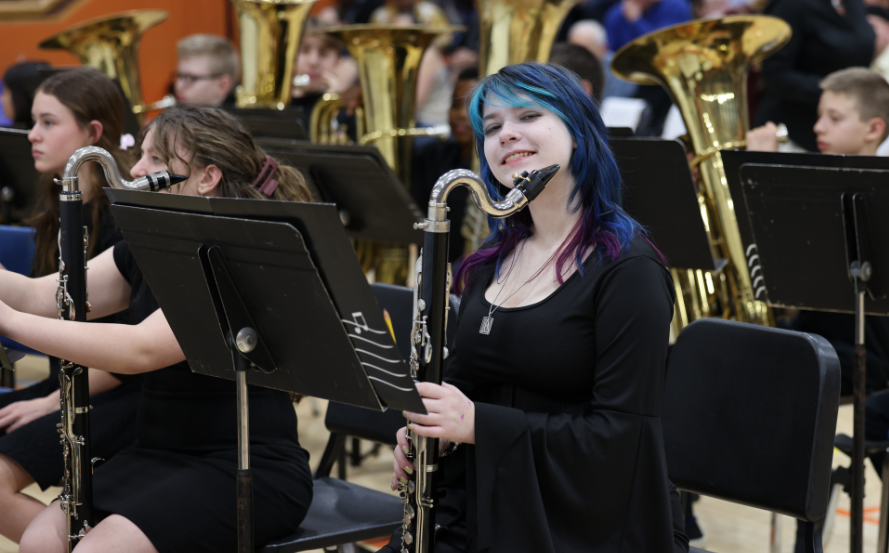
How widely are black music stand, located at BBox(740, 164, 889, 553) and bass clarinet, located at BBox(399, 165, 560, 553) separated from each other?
786 millimetres

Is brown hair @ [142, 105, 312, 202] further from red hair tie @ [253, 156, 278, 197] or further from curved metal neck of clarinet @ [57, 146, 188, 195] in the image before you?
curved metal neck of clarinet @ [57, 146, 188, 195]

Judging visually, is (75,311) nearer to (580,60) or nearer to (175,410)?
(175,410)

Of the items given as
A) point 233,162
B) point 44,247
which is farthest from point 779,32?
point 44,247

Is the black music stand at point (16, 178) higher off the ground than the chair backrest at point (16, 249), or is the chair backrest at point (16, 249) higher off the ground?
the black music stand at point (16, 178)

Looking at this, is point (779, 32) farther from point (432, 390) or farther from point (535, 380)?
point (432, 390)

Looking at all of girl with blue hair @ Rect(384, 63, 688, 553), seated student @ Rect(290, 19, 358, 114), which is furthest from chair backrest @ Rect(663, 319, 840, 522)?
seated student @ Rect(290, 19, 358, 114)

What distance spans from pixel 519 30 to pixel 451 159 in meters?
0.68

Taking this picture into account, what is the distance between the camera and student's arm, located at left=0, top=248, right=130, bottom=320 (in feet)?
6.35

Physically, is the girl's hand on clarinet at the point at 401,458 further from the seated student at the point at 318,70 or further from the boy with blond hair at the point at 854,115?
the seated student at the point at 318,70

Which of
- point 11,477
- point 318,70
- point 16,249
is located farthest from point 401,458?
point 318,70

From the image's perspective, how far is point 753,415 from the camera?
1.66 meters

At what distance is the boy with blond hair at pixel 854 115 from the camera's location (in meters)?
2.73

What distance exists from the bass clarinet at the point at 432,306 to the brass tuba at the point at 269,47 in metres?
3.06

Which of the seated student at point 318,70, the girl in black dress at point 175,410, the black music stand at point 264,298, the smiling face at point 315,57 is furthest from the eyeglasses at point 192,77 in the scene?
the black music stand at point 264,298
